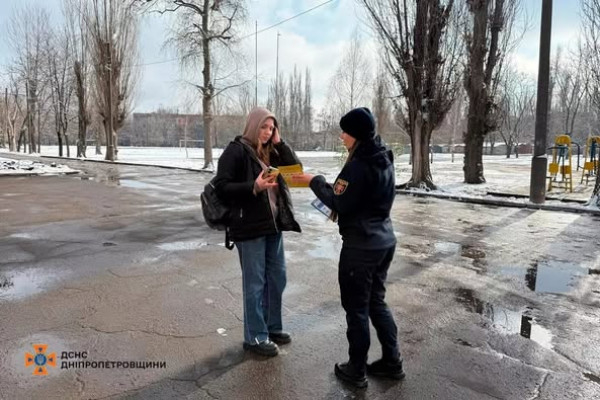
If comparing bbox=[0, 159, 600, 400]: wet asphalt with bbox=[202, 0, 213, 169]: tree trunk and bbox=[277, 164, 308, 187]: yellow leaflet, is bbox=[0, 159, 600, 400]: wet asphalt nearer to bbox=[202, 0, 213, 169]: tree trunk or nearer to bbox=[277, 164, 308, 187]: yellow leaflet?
bbox=[277, 164, 308, 187]: yellow leaflet

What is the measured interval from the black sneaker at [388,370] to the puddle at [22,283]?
11.6 feet

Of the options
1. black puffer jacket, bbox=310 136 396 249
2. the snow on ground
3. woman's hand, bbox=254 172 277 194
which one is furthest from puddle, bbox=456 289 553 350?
the snow on ground

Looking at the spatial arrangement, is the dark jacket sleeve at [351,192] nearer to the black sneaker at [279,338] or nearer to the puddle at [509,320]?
the black sneaker at [279,338]

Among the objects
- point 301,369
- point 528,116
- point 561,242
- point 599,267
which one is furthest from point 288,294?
point 528,116

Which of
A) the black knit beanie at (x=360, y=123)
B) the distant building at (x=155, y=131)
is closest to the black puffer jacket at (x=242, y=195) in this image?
the black knit beanie at (x=360, y=123)

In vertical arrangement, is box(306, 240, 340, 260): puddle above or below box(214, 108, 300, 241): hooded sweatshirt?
below

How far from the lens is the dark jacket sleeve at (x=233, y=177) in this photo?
306 cm

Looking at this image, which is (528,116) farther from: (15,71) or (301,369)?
(301,369)

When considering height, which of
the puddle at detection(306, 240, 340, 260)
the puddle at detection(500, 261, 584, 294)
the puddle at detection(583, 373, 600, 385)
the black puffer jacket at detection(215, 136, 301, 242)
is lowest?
the puddle at detection(583, 373, 600, 385)

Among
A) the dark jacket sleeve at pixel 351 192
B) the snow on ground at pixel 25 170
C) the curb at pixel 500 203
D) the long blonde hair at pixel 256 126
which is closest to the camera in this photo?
the dark jacket sleeve at pixel 351 192

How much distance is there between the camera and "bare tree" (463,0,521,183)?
1495 centimetres

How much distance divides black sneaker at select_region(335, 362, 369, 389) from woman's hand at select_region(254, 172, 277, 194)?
4.16 ft

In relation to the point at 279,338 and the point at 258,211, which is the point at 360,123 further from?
the point at 279,338

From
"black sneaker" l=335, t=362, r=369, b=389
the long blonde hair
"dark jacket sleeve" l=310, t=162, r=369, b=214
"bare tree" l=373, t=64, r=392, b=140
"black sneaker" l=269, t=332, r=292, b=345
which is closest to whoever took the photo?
"dark jacket sleeve" l=310, t=162, r=369, b=214
